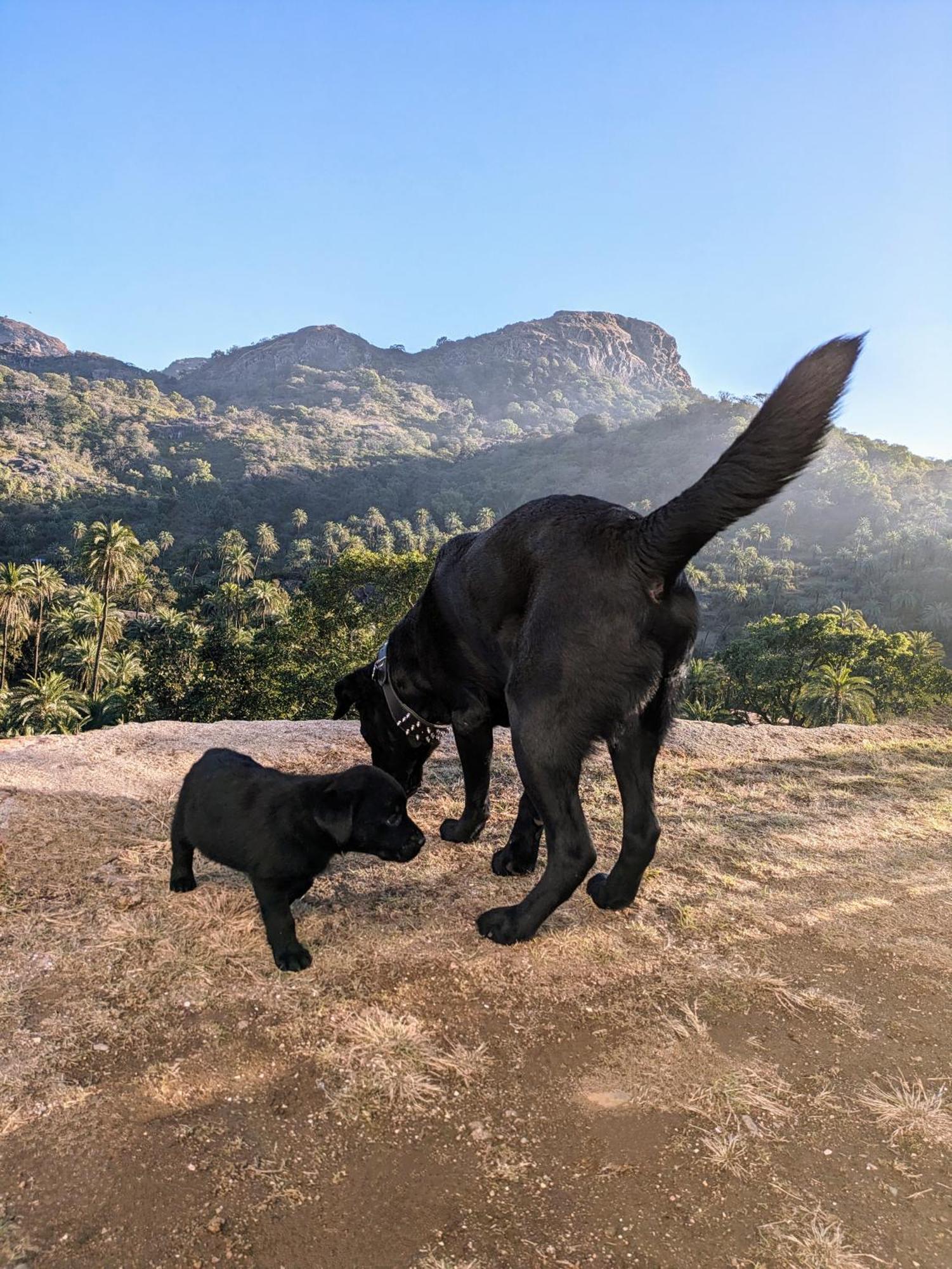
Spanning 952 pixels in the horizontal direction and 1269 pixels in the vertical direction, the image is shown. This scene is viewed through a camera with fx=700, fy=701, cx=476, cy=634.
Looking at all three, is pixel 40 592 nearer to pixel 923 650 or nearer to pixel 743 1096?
pixel 923 650

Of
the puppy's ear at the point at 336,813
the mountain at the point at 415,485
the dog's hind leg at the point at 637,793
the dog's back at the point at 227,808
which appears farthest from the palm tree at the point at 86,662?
the mountain at the point at 415,485

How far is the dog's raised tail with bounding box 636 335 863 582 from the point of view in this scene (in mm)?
2674

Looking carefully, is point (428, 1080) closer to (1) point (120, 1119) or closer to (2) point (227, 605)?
(1) point (120, 1119)

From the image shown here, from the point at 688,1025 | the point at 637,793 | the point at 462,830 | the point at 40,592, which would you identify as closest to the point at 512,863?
the point at 462,830

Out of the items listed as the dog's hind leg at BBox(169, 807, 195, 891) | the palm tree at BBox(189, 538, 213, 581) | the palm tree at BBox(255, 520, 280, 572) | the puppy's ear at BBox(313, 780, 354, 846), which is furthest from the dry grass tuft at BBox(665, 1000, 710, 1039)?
the palm tree at BBox(255, 520, 280, 572)

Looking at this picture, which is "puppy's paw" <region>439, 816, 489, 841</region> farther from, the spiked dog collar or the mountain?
the mountain

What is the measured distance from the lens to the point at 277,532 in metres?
122

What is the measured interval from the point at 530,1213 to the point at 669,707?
224 centimetres

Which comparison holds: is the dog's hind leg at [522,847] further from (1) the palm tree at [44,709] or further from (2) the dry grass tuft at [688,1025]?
(1) the palm tree at [44,709]

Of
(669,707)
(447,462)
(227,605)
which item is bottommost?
(227,605)

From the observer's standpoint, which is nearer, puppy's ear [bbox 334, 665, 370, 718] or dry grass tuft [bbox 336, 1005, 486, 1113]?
dry grass tuft [bbox 336, 1005, 486, 1113]

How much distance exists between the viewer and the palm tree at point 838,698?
31797 mm

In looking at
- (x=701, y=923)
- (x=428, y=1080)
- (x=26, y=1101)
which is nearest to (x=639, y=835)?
(x=701, y=923)

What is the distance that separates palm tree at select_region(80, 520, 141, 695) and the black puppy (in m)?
44.6
